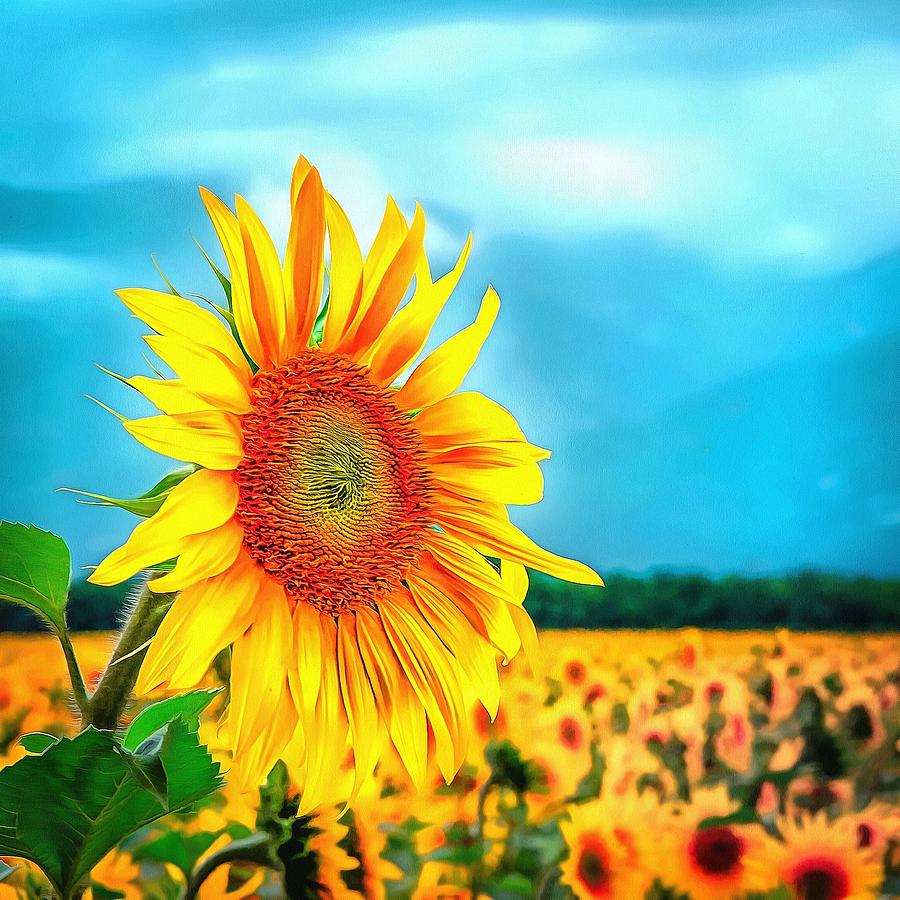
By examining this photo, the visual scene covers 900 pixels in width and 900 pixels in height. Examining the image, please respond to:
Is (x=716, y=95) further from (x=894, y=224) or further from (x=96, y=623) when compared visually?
(x=96, y=623)

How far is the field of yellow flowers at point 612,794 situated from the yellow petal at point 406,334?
420mm

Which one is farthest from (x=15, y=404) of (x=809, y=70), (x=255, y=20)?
(x=809, y=70)

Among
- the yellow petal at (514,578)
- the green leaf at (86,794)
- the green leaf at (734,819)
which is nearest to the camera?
the green leaf at (86,794)

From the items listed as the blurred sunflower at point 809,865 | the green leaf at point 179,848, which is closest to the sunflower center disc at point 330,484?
the green leaf at point 179,848

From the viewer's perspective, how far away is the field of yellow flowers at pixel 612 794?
108cm

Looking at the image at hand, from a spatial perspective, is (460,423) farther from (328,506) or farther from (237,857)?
(237,857)

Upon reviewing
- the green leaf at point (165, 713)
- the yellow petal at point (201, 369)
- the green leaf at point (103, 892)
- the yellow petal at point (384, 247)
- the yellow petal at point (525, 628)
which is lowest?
the green leaf at point (103, 892)

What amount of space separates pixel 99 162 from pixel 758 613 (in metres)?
0.90

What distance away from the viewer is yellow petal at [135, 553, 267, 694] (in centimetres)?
71

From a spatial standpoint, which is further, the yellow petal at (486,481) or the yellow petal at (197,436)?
the yellow petal at (486,481)

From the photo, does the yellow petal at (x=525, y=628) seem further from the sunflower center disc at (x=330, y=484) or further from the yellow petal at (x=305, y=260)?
the yellow petal at (x=305, y=260)

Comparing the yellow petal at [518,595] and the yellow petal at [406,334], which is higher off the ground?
the yellow petal at [406,334]

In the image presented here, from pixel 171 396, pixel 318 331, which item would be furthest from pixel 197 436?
pixel 318 331

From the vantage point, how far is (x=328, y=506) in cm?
79
